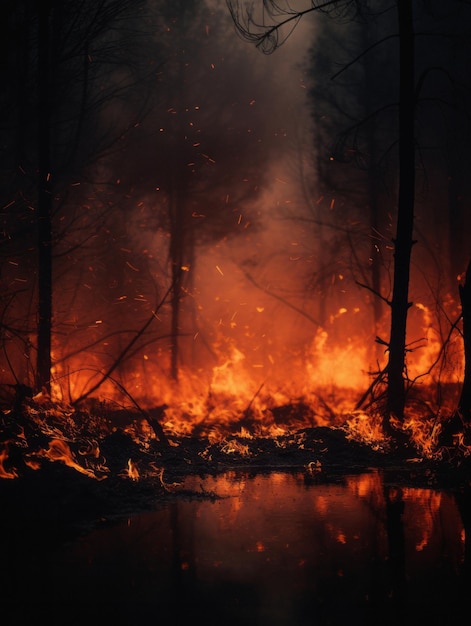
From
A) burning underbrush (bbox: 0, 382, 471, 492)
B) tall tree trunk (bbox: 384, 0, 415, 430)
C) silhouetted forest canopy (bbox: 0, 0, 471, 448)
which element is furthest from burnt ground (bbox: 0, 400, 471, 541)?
silhouetted forest canopy (bbox: 0, 0, 471, 448)

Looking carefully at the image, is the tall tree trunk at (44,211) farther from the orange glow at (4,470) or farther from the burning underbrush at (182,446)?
the orange glow at (4,470)

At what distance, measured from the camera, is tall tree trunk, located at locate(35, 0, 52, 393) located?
1237cm

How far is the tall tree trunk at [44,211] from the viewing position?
1237cm

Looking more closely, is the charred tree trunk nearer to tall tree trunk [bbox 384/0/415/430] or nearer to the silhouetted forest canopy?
tall tree trunk [bbox 384/0/415/430]

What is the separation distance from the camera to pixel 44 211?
1237 centimetres

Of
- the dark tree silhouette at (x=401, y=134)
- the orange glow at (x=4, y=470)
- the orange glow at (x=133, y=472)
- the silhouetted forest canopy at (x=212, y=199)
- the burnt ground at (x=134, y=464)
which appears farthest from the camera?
the silhouetted forest canopy at (x=212, y=199)

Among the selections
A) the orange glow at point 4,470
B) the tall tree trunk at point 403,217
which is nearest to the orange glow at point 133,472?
the orange glow at point 4,470

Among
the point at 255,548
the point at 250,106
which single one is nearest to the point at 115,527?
the point at 255,548

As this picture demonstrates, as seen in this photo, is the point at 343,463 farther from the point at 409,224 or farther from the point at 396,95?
the point at 396,95

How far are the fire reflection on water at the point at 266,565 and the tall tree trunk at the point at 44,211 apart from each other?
5757mm

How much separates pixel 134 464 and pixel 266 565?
363 cm

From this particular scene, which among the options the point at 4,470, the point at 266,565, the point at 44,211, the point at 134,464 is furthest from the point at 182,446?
the point at 266,565

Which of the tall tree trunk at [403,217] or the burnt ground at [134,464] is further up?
the tall tree trunk at [403,217]

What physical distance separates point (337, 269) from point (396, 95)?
5.25 metres
